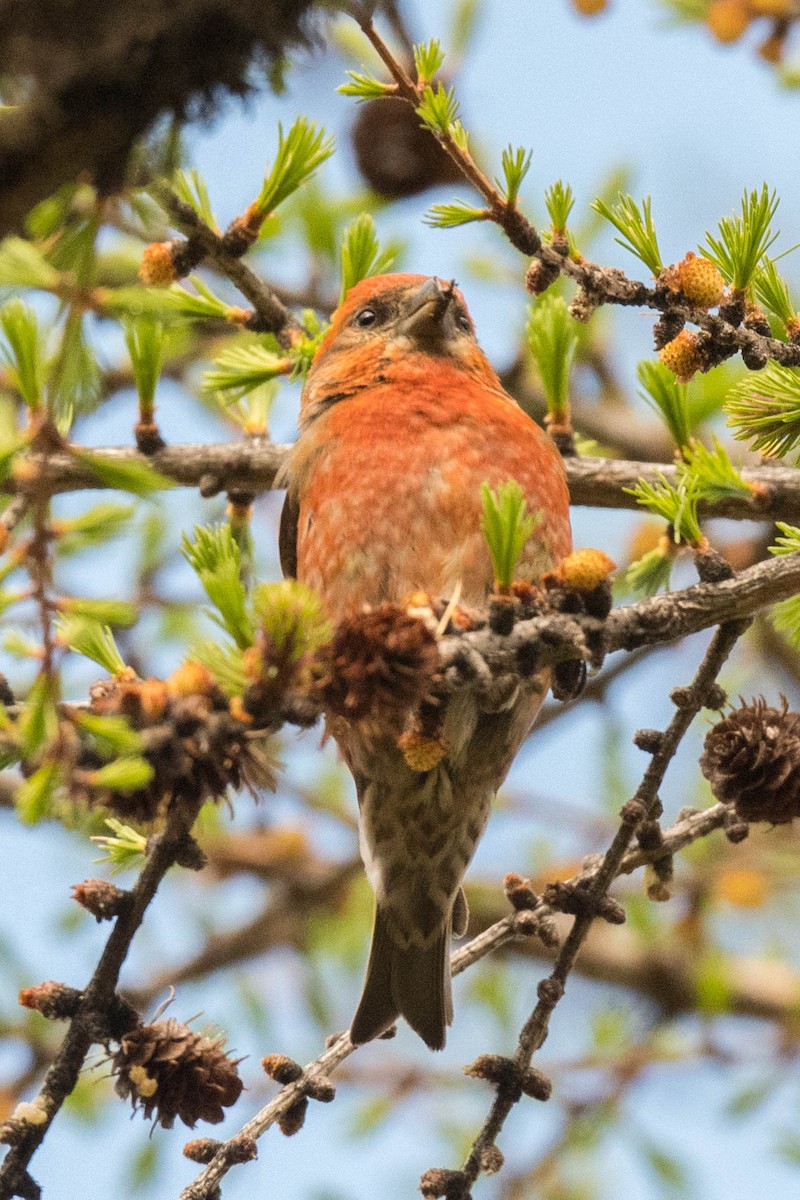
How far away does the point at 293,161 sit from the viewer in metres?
3.07

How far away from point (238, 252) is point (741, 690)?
10.3ft

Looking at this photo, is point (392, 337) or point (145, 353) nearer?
point (145, 353)

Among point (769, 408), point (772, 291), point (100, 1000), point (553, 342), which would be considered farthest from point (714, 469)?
point (100, 1000)

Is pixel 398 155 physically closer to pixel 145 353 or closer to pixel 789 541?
pixel 145 353

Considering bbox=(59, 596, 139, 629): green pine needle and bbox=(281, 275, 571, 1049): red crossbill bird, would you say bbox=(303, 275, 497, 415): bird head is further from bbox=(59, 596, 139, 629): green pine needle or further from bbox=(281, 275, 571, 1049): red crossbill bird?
bbox=(59, 596, 139, 629): green pine needle

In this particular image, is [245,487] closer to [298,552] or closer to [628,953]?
[298,552]

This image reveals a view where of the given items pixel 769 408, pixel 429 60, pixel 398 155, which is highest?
pixel 398 155

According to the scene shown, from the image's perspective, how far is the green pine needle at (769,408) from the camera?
2.32 meters

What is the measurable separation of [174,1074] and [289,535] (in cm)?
184

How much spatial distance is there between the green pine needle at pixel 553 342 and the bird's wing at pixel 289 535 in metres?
0.73

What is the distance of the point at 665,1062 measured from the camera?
462cm

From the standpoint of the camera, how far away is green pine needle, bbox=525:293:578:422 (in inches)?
126

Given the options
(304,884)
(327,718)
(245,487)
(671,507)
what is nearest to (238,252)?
(245,487)

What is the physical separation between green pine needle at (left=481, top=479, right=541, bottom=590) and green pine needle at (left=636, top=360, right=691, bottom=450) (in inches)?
41.2
